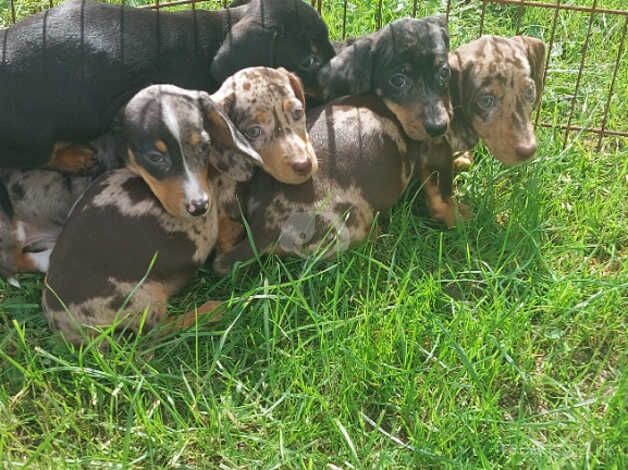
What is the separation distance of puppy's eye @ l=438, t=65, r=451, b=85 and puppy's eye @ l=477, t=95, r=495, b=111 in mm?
186

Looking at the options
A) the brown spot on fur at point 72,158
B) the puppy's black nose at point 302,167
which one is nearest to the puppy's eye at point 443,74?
the puppy's black nose at point 302,167

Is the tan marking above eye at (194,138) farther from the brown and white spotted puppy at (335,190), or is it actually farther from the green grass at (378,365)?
the green grass at (378,365)

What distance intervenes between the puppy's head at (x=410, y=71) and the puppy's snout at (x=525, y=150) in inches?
14.2

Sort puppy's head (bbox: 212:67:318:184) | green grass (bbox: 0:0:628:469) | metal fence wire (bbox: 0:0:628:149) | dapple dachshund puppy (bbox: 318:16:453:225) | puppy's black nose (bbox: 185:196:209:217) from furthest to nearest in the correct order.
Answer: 1. metal fence wire (bbox: 0:0:628:149)
2. dapple dachshund puppy (bbox: 318:16:453:225)
3. puppy's head (bbox: 212:67:318:184)
4. puppy's black nose (bbox: 185:196:209:217)
5. green grass (bbox: 0:0:628:469)

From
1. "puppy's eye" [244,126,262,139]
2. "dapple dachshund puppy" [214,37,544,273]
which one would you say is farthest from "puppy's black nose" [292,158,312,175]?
"puppy's eye" [244,126,262,139]

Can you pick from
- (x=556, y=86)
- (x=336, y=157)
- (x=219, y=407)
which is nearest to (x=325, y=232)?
(x=336, y=157)

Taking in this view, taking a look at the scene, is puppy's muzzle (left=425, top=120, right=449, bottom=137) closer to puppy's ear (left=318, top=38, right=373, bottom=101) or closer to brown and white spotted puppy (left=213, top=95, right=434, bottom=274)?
brown and white spotted puppy (left=213, top=95, right=434, bottom=274)

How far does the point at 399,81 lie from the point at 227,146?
0.90 metres

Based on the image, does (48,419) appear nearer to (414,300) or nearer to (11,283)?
(11,283)

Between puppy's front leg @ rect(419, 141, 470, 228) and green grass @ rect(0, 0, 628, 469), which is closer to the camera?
green grass @ rect(0, 0, 628, 469)

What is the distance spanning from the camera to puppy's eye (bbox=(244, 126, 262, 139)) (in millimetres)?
3938

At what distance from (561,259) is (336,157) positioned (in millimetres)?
1163

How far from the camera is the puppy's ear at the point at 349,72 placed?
427 centimetres

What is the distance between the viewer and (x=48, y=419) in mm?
3418
